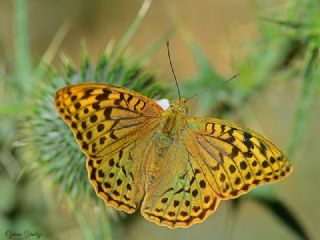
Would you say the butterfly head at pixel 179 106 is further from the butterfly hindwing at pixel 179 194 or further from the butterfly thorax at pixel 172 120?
the butterfly hindwing at pixel 179 194

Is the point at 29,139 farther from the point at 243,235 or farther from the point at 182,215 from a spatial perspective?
the point at 243,235

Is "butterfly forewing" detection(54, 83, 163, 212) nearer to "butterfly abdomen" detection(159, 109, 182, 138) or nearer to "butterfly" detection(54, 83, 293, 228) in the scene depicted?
"butterfly" detection(54, 83, 293, 228)

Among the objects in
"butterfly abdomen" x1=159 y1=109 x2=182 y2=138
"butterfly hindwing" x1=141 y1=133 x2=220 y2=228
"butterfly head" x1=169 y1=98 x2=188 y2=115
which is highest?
"butterfly head" x1=169 y1=98 x2=188 y2=115

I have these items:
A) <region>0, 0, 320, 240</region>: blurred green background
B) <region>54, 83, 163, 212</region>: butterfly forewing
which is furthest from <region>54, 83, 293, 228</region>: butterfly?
<region>0, 0, 320, 240</region>: blurred green background

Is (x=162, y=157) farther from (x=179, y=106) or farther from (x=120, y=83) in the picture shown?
(x=120, y=83)

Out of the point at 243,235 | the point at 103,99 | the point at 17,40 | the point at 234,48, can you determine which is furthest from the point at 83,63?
the point at 243,235

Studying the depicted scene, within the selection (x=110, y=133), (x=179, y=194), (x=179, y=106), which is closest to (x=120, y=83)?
(x=179, y=106)

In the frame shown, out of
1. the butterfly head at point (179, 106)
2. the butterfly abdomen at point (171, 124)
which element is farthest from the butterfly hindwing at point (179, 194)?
the butterfly head at point (179, 106)

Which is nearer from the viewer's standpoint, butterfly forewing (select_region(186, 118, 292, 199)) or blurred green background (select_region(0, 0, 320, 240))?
butterfly forewing (select_region(186, 118, 292, 199))
